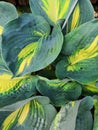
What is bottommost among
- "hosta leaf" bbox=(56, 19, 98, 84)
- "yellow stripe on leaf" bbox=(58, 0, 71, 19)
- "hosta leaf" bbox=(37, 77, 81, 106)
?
"hosta leaf" bbox=(37, 77, 81, 106)

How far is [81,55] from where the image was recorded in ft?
2.67

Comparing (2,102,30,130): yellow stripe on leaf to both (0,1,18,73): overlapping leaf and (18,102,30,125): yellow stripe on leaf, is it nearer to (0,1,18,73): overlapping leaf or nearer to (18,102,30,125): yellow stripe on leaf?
(18,102,30,125): yellow stripe on leaf

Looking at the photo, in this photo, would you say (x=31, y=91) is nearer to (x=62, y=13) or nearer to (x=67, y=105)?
(x=67, y=105)

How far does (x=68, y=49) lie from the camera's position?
0.83 metres

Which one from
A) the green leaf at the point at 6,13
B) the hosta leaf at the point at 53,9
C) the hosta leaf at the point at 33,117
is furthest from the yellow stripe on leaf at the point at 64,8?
the hosta leaf at the point at 33,117

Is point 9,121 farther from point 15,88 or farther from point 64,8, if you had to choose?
point 64,8

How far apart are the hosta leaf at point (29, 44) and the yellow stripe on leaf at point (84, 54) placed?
0.06 meters

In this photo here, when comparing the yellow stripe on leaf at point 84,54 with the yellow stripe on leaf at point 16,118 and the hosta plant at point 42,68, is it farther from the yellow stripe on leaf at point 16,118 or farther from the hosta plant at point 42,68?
the yellow stripe on leaf at point 16,118

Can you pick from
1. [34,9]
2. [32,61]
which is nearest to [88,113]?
[32,61]

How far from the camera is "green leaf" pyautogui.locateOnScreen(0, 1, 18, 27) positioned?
0.89 metres

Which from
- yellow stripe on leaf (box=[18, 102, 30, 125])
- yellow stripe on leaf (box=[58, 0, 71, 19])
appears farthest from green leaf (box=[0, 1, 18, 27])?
yellow stripe on leaf (box=[18, 102, 30, 125])

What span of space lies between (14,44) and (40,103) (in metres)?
0.15

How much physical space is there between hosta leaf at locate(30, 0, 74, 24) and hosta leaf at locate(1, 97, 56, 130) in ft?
0.70

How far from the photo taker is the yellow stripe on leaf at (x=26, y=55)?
776mm
